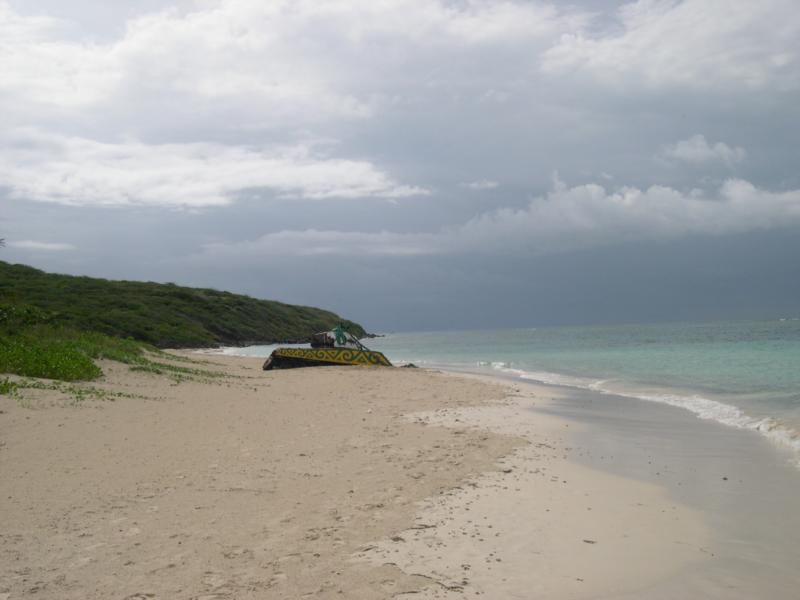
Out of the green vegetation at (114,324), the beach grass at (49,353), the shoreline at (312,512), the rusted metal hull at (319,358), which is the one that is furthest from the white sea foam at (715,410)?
the beach grass at (49,353)

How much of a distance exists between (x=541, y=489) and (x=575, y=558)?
255cm

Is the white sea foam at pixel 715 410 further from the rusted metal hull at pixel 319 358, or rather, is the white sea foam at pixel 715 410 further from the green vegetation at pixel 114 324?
the green vegetation at pixel 114 324

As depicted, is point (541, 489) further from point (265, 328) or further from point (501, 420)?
point (265, 328)

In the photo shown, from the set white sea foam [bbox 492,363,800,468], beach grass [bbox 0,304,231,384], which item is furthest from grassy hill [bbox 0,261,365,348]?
white sea foam [bbox 492,363,800,468]

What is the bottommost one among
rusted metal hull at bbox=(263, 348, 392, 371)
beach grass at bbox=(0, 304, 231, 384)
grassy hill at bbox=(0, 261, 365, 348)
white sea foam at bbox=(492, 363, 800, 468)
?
white sea foam at bbox=(492, 363, 800, 468)

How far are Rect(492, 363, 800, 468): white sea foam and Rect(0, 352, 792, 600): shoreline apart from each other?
420 centimetres

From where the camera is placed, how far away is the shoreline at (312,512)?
540 centimetres

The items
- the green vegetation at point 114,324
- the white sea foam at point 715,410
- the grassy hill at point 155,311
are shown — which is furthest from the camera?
the grassy hill at point 155,311

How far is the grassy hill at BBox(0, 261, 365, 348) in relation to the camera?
5969 centimetres

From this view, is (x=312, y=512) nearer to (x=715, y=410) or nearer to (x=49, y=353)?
(x=49, y=353)

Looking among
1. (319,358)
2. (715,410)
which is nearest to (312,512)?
(715,410)

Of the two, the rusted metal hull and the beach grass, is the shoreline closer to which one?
the beach grass

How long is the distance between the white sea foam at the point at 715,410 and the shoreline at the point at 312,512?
4.20 meters

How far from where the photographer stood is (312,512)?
720 centimetres
